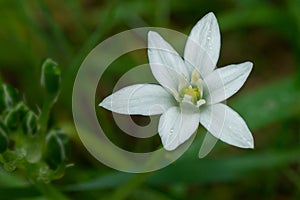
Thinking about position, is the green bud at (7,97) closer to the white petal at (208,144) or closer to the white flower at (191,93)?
the white flower at (191,93)

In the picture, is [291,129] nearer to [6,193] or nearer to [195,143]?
[195,143]

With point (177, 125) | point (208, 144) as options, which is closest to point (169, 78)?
point (177, 125)

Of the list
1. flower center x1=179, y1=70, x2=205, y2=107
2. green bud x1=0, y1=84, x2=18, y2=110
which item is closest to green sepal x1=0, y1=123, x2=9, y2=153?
green bud x1=0, y1=84, x2=18, y2=110

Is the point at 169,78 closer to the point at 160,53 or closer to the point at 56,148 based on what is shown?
the point at 160,53

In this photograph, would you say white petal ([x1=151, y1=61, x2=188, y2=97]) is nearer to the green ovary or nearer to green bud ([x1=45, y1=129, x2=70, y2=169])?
the green ovary

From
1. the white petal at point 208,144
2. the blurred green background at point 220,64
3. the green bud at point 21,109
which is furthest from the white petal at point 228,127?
the green bud at point 21,109

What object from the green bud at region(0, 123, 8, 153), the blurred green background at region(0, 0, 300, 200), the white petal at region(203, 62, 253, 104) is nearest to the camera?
the white petal at region(203, 62, 253, 104)

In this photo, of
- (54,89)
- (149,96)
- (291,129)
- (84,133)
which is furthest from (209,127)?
(291,129)
